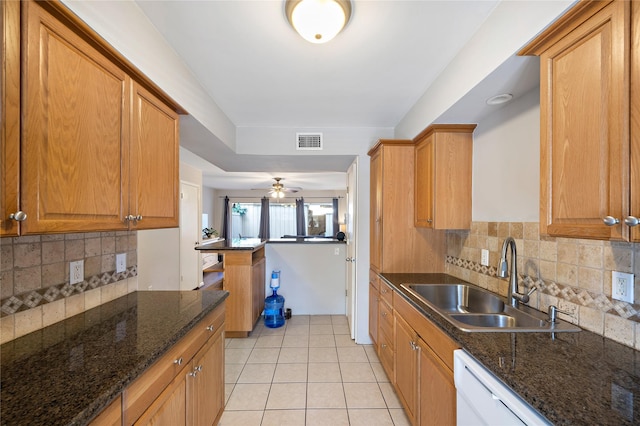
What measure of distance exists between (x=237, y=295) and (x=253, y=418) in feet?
4.77

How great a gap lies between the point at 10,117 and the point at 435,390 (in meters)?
2.05

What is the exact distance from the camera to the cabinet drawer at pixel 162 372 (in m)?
0.90

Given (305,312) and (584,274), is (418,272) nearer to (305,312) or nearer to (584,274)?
(584,274)

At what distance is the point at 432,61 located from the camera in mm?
1748

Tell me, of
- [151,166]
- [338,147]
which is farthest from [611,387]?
[338,147]

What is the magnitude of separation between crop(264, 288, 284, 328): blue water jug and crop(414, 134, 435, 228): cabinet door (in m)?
2.17

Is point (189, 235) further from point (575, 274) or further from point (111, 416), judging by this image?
point (575, 274)

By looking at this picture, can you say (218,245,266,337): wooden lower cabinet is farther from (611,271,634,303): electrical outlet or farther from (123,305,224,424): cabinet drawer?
(611,271,634,303): electrical outlet

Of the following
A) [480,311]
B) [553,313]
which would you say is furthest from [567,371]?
[480,311]

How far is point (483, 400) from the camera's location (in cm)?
98

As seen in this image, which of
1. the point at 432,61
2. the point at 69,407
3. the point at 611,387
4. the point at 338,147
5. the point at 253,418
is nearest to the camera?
the point at 69,407

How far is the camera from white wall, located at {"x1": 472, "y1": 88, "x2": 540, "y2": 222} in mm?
1565

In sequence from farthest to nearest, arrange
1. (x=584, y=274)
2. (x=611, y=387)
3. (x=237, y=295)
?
(x=237, y=295) → (x=584, y=274) → (x=611, y=387)

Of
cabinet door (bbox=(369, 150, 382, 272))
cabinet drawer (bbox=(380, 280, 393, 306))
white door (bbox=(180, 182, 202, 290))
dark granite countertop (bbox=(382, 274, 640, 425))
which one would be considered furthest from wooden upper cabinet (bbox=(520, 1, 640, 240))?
white door (bbox=(180, 182, 202, 290))
